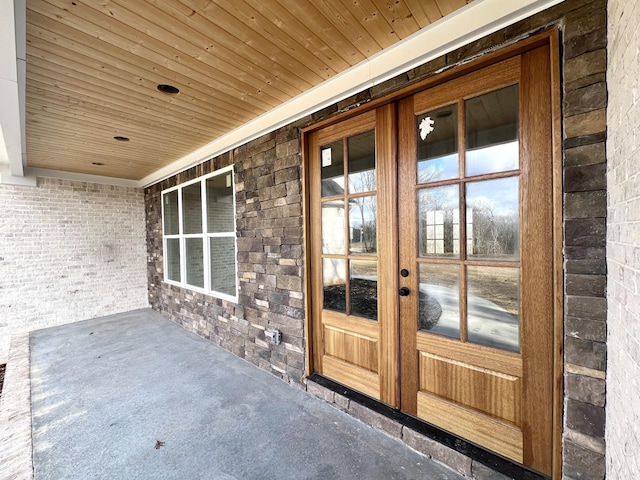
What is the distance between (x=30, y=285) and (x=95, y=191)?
2023 millimetres

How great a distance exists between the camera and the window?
3803mm

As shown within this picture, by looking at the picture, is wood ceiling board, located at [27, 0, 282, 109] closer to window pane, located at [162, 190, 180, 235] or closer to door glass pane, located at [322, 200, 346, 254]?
door glass pane, located at [322, 200, 346, 254]

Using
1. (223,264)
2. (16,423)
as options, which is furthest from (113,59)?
(16,423)

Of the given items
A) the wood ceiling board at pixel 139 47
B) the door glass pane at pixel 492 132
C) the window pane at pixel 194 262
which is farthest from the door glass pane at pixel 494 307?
the window pane at pixel 194 262

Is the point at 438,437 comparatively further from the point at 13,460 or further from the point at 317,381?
the point at 13,460

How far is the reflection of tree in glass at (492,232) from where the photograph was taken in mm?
1649

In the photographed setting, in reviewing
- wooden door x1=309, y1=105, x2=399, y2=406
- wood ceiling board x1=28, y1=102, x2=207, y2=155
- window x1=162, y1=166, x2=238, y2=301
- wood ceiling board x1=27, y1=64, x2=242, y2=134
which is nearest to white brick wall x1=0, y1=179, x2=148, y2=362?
window x1=162, y1=166, x2=238, y2=301

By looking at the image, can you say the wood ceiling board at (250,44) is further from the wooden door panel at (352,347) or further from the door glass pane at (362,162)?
the wooden door panel at (352,347)

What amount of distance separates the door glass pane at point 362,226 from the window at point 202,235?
1.85 m

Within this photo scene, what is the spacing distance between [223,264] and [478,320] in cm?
326

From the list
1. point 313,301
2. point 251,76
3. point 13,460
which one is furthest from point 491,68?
point 13,460

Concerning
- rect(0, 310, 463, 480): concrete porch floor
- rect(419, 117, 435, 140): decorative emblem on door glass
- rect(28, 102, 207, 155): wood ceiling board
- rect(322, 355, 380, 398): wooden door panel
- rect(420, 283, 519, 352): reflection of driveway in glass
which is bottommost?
rect(0, 310, 463, 480): concrete porch floor

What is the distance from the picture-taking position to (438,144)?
75.7 inches

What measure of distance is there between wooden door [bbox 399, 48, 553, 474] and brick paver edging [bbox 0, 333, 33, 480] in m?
2.74
